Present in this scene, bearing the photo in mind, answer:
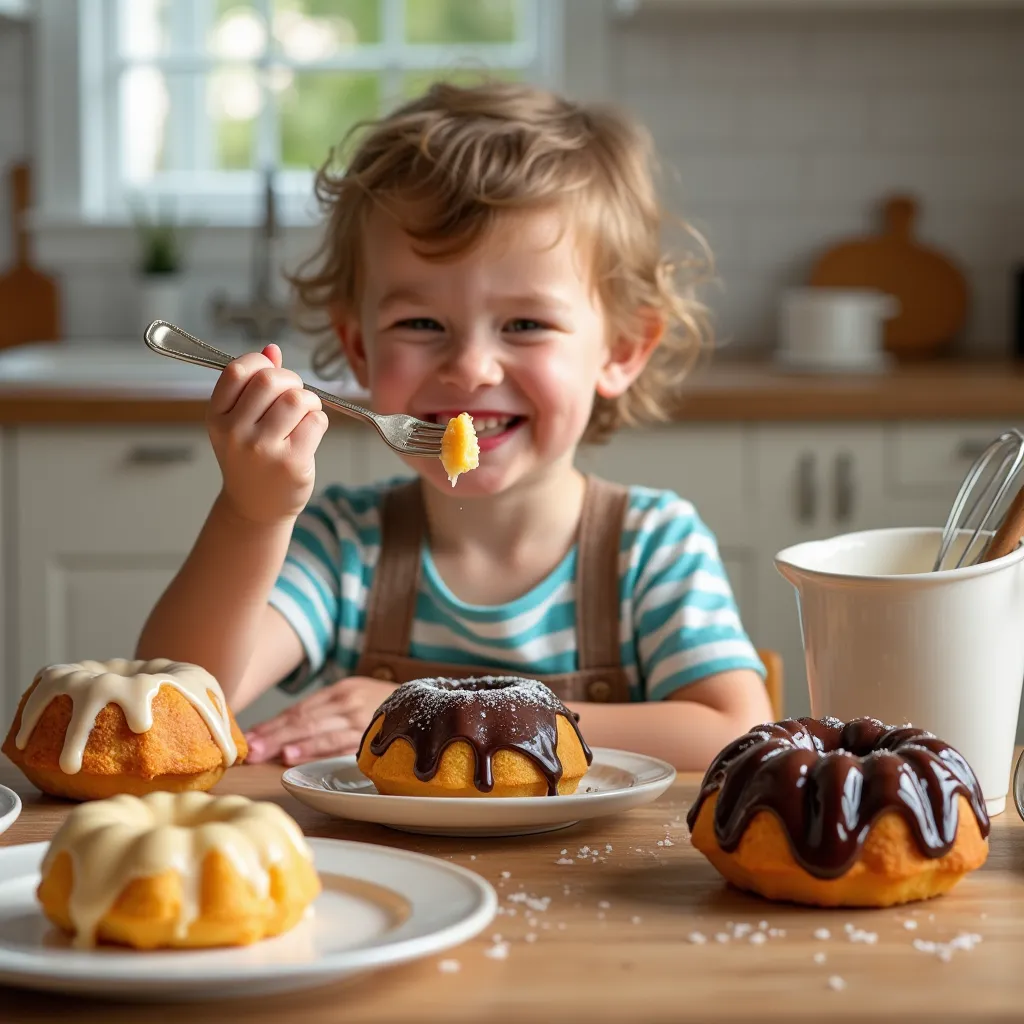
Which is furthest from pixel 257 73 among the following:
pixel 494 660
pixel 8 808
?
pixel 8 808

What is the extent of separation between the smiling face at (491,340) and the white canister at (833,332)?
55.2 inches

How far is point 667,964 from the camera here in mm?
622

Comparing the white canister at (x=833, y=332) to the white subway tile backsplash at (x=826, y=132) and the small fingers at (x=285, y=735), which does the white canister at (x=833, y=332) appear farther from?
the small fingers at (x=285, y=735)

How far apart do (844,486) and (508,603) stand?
107 cm

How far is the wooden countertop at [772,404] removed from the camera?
7.71 feet

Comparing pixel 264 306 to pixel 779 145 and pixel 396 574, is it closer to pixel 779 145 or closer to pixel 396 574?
pixel 779 145

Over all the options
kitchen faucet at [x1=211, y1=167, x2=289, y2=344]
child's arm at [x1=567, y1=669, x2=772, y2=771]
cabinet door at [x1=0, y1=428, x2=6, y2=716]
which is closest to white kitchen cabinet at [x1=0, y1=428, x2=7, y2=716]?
cabinet door at [x1=0, y1=428, x2=6, y2=716]

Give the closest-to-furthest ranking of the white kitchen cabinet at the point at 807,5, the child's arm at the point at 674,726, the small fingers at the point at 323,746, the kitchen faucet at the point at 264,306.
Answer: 1. the small fingers at the point at 323,746
2. the child's arm at the point at 674,726
3. the white kitchen cabinet at the point at 807,5
4. the kitchen faucet at the point at 264,306

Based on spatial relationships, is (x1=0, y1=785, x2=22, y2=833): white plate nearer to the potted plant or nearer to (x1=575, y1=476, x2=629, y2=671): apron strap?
(x1=575, y1=476, x2=629, y2=671): apron strap

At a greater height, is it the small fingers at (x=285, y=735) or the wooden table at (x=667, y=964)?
the wooden table at (x=667, y=964)

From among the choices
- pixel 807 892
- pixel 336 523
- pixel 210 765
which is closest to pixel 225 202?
pixel 336 523

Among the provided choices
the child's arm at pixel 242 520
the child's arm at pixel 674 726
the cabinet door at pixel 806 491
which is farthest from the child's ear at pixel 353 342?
the cabinet door at pixel 806 491

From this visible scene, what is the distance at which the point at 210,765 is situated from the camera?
881 mm

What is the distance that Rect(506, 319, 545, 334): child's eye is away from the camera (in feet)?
4.60
